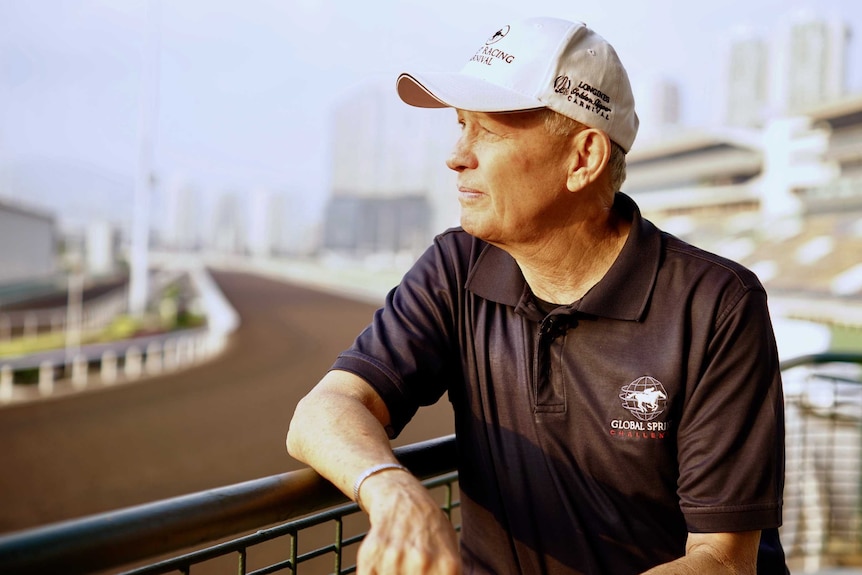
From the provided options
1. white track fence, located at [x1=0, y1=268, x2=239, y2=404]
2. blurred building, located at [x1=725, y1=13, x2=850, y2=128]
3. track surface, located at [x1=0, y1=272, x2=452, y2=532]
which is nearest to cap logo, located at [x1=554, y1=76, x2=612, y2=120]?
track surface, located at [x1=0, y1=272, x2=452, y2=532]

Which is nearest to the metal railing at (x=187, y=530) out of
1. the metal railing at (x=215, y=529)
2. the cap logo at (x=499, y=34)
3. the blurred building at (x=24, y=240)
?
the metal railing at (x=215, y=529)

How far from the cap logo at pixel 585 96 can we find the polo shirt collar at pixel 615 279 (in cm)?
21

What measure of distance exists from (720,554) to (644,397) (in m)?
0.26

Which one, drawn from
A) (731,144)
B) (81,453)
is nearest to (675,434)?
(81,453)

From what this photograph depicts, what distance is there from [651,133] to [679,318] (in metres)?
46.1

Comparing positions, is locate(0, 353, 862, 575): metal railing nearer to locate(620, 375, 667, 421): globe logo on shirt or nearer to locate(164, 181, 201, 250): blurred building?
locate(620, 375, 667, 421): globe logo on shirt

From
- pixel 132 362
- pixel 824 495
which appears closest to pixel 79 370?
pixel 132 362

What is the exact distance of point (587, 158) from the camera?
1366mm

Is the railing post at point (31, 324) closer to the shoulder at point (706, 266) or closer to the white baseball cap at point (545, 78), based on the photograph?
the white baseball cap at point (545, 78)

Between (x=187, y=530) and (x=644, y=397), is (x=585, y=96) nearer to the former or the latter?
(x=644, y=397)

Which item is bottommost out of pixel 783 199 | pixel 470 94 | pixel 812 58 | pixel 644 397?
pixel 644 397

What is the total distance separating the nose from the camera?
4.50 feet

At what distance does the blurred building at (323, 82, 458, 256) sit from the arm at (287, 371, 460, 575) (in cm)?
4545

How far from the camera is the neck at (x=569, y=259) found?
1397 millimetres
